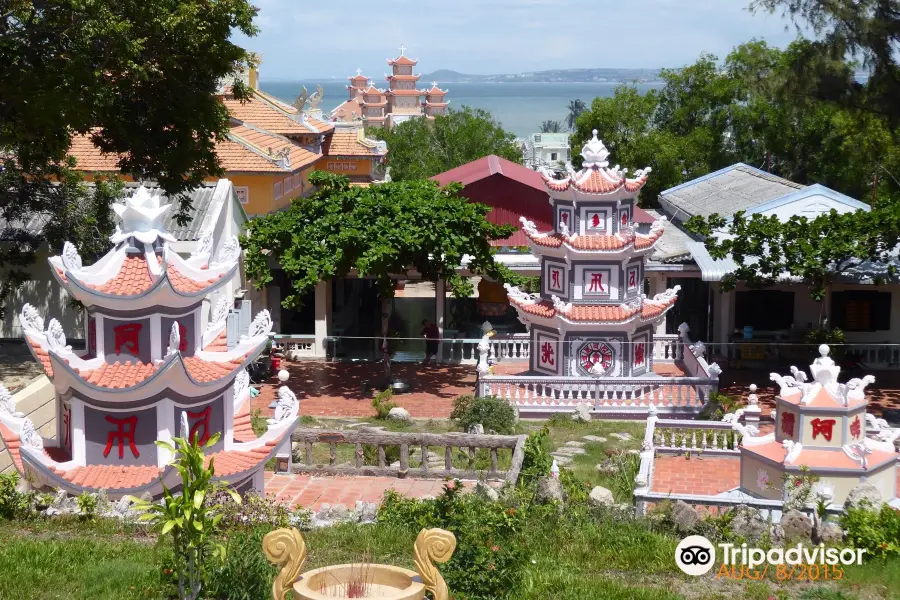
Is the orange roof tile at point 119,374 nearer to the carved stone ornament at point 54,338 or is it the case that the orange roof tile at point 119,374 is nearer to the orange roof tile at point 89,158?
the carved stone ornament at point 54,338

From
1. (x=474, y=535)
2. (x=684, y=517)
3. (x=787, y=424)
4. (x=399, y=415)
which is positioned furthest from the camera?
(x=399, y=415)

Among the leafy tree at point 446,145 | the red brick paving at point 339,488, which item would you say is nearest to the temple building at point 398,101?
the leafy tree at point 446,145

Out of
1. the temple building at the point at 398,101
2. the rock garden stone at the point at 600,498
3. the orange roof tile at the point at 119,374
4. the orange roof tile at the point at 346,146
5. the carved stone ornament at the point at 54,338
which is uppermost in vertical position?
the temple building at the point at 398,101

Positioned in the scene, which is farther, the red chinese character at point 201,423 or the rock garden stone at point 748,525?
the red chinese character at point 201,423

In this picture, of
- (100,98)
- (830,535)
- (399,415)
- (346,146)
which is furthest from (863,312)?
(346,146)

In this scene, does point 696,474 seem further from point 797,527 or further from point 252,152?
point 252,152

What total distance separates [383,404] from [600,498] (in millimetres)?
9477

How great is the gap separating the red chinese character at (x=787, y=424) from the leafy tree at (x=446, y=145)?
40659 mm

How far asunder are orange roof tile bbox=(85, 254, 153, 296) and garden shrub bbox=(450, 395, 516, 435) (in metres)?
9.02

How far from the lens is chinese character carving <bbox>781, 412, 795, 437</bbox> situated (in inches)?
656

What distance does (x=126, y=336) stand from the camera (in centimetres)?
1421

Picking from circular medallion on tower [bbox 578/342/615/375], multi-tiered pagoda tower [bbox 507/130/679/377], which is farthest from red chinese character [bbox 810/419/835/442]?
circular medallion on tower [bbox 578/342/615/375]

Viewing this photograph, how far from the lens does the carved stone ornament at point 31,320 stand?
46.9 feet

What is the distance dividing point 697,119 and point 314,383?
86.9ft
